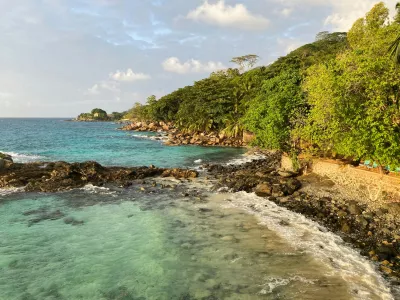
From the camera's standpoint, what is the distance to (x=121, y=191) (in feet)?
85.8

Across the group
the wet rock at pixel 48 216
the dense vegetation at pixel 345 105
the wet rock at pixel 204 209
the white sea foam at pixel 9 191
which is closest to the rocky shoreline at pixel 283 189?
the white sea foam at pixel 9 191

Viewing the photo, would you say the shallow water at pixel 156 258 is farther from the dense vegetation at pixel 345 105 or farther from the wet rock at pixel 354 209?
the dense vegetation at pixel 345 105

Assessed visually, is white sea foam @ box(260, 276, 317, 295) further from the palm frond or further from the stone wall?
the palm frond

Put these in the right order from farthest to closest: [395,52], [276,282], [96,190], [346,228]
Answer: [96,190] < [395,52] < [346,228] < [276,282]

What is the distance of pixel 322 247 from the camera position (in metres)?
14.7

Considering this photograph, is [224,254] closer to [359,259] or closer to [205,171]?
[359,259]

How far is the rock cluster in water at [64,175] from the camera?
87.9 ft

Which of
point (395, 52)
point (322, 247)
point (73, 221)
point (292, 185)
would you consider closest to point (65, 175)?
point (73, 221)

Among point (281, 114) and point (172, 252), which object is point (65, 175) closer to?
point (172, 252)

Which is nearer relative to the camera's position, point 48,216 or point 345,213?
point 345,213

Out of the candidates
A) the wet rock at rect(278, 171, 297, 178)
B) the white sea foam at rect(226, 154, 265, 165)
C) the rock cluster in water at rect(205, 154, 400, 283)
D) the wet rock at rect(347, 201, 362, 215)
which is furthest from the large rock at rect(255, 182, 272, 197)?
the white sea foam at rect(226, 154, 265, 165)

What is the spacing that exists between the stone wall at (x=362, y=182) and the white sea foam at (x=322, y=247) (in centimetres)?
530

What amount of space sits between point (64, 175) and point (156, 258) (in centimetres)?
1873

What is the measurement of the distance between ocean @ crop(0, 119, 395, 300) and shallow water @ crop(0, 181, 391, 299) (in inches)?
1.8
